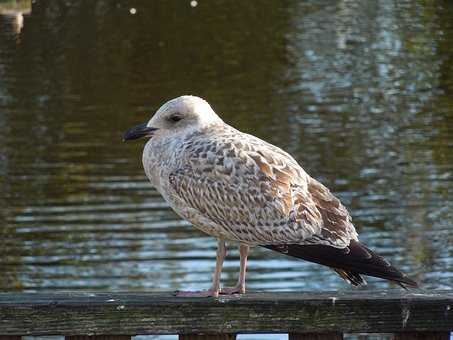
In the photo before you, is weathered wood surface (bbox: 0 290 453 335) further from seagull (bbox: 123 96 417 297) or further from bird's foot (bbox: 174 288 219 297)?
seagull (bbox: 123 96 417 297)

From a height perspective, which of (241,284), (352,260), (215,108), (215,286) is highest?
(352,260)

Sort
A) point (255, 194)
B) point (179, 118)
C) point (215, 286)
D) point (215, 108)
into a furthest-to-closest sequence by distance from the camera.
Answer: point (215, 108)
point (179, 118)
point (255, 194)
point (215, 286)

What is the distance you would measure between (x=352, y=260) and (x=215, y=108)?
15.3m

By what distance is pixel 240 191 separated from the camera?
401 cm

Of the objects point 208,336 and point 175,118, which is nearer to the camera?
point 208,336

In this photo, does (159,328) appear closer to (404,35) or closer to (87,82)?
(87,82)

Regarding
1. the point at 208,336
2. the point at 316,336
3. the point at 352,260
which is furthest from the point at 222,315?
the point at 352,260

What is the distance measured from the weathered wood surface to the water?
6342 millimetres

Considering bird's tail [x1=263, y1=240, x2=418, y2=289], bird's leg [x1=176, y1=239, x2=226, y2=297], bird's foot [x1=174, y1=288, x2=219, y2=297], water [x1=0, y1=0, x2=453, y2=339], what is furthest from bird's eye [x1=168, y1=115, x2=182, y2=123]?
water [x1=0, y1=0, x2=453, y2=339]

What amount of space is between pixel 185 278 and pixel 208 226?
7.65 meters

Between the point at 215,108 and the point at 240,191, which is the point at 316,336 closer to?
the point at 240,191

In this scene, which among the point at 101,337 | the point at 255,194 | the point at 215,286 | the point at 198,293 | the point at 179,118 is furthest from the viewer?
the point at 179,118

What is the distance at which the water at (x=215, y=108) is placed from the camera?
12648mm

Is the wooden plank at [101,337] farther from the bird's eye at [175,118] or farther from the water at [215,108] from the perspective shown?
the water at [215,108]
